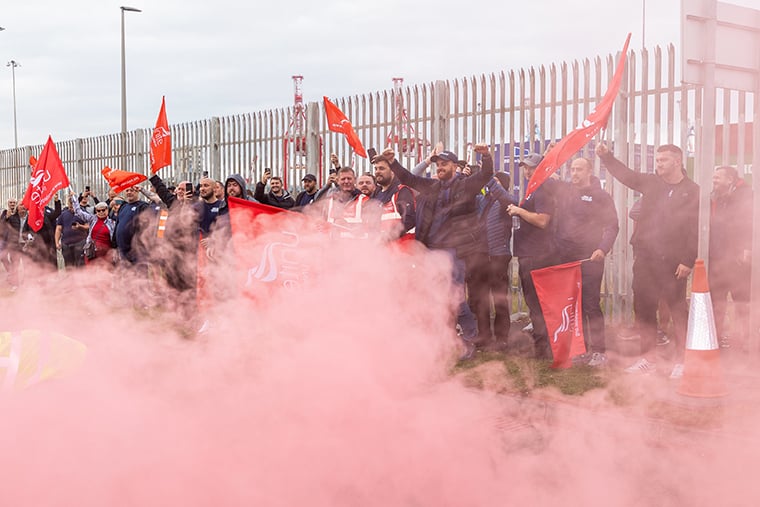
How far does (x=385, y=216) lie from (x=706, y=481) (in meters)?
3.92

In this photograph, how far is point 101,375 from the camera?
12.0 ft

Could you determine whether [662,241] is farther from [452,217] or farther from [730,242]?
[452,217]

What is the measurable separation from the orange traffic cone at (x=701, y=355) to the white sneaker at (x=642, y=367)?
111 centimetres

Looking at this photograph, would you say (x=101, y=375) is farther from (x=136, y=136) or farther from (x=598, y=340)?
(x=136, y=136)

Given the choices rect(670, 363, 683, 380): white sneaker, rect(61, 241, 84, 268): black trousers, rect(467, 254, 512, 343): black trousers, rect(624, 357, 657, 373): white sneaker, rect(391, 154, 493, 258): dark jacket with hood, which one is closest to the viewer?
rect(670, 363, 683, 380): white sneaker

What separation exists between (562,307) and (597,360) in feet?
1.89

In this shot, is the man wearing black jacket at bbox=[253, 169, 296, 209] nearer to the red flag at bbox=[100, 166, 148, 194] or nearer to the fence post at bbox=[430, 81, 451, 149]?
the red flag at bbox=[100, 166, 148, 194]

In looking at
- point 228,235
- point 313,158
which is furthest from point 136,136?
point 228,235

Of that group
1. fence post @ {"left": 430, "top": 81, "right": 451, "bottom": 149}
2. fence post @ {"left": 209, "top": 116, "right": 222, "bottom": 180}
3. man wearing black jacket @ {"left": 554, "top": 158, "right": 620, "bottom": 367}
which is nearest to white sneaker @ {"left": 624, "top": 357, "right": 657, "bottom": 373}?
man wearing black jacket @ {"left": 554, "top": 158, "right": 620, "bottom": 367}

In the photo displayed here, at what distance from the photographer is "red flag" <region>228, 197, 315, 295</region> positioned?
4.92 meters

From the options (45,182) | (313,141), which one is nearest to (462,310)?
(313,141)

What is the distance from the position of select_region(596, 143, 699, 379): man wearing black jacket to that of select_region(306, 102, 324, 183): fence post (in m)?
6.74

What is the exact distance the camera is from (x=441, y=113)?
10.7m

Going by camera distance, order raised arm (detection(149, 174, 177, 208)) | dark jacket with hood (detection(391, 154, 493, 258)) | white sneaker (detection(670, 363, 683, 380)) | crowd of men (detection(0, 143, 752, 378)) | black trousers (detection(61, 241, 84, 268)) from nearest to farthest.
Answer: white sneaker (detection(670, 363, 683, 380))
crowd of men (detection(0, 143, 752, 378))
dark jacket with hood (detection(391, 154, 493, 258))
raised arm (detection(149, 174, 177, 208))
black trousers (detection(61, 241, 84, 268))
